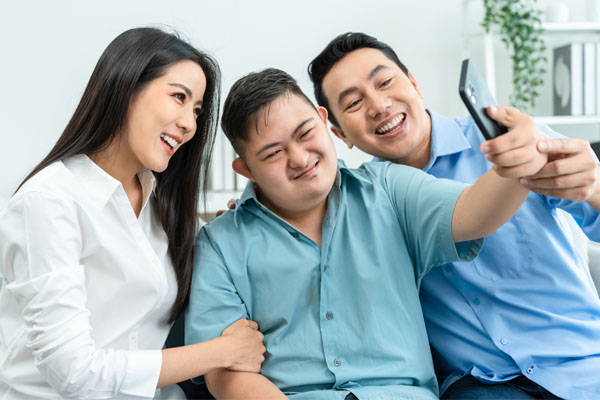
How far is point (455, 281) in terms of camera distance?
130cm

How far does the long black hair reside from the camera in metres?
1.20

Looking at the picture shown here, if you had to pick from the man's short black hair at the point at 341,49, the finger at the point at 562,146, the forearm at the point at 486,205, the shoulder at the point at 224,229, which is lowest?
the shoulder at the point at 224,229

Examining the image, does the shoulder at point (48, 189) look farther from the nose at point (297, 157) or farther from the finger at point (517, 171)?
the finger at point (517, 171)

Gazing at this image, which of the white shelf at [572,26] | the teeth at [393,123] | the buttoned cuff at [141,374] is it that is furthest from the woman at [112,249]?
the white shelf at [572,26]

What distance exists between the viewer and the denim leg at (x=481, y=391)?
121 centimetres

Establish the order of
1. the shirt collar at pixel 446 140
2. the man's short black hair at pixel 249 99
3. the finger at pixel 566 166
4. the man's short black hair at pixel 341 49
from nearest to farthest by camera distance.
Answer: the finger at pixel 566 166, the man's short black hair at pixel 249 99, the shirt collar at pixel 446 140, the man's short black hair at pixel 341 49

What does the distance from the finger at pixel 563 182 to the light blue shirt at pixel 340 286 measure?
0.54 ft

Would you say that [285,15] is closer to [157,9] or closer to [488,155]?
[157,9]

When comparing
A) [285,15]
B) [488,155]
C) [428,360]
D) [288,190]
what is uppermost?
[285,15]

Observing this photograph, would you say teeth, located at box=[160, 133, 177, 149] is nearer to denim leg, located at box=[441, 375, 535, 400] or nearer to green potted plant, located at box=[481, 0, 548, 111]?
denim leg, located at box=[441, 375, 535, 400]

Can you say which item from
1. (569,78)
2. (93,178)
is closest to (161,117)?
(93,178)

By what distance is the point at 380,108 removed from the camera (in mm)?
1447

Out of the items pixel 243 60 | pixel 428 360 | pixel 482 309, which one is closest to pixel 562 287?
pixel 482 309

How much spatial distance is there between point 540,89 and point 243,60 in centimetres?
169
